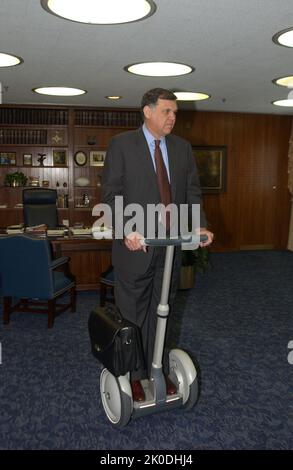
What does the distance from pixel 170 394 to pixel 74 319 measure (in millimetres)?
1927

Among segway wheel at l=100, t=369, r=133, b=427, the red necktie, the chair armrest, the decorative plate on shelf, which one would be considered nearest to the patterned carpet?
segway wheel at l=100, t=369, r=133, b=427

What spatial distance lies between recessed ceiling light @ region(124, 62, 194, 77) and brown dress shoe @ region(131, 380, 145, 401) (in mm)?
3312

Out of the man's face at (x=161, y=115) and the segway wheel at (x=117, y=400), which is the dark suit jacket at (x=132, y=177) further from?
the segway wheel at (x=117, y=400)

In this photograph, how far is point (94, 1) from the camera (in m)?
2.78

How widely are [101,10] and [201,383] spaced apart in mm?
2732

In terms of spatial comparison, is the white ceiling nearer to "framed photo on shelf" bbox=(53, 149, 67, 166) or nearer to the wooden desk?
"framed photo on shelf" bbox=(53, 149, 67, 166)

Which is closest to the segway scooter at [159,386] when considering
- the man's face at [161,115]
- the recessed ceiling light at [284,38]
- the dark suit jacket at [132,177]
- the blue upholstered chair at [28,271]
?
the dark suit jacket at [132,177]

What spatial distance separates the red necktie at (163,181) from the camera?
7.18ft

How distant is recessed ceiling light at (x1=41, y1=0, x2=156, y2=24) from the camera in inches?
109

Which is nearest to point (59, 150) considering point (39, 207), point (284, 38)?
point (39, 207)

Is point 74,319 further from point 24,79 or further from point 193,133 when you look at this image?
point 193,133

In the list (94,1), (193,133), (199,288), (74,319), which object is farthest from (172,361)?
(193,133)

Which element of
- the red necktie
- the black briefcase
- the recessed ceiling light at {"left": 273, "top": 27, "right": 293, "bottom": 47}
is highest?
the recessed ceiling light at {"left": 273, "top": 27, "right": 293, "bottom": 47}

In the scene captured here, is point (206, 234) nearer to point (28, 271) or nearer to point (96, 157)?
point (28, 271)
